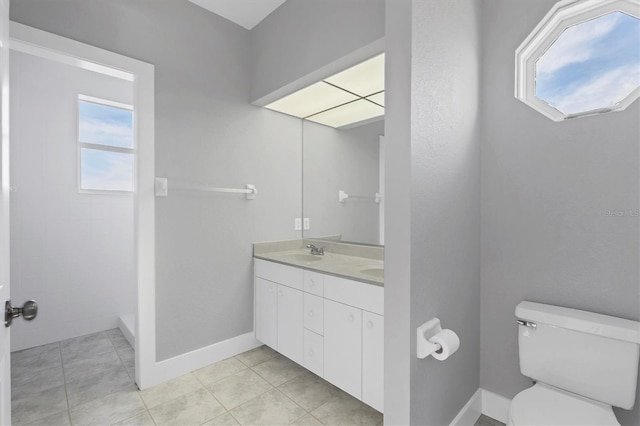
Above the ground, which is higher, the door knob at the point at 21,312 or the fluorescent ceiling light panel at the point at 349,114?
the fluorescent ceiling light panel at the point at 349,114

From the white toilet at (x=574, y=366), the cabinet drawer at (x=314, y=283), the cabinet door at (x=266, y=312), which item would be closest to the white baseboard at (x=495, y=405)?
the white toilet at (x=574, y=366)

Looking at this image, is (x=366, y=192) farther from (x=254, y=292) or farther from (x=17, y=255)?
(x=17, y=255)

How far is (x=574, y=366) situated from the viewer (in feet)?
4.31

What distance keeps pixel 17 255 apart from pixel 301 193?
2475 mm

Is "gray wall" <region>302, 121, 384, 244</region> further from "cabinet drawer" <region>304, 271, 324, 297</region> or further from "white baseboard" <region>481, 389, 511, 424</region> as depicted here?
"white baseboard" <region>481, 389, 511, 424</region>

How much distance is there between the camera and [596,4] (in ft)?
4.86

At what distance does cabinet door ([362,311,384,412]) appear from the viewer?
156cm

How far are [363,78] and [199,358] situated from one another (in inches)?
95.8

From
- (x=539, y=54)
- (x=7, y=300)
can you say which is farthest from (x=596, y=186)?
(x=7, y=300)

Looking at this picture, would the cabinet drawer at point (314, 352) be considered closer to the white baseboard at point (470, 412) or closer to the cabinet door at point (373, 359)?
the cabinet door at point (373, 359)

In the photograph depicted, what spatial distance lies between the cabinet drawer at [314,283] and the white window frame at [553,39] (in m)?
1.58

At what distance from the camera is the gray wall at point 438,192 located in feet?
3.89

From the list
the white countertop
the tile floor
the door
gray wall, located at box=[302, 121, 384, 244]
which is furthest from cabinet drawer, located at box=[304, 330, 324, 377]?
the door

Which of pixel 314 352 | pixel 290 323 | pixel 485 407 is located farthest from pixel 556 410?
pixel 290 323
